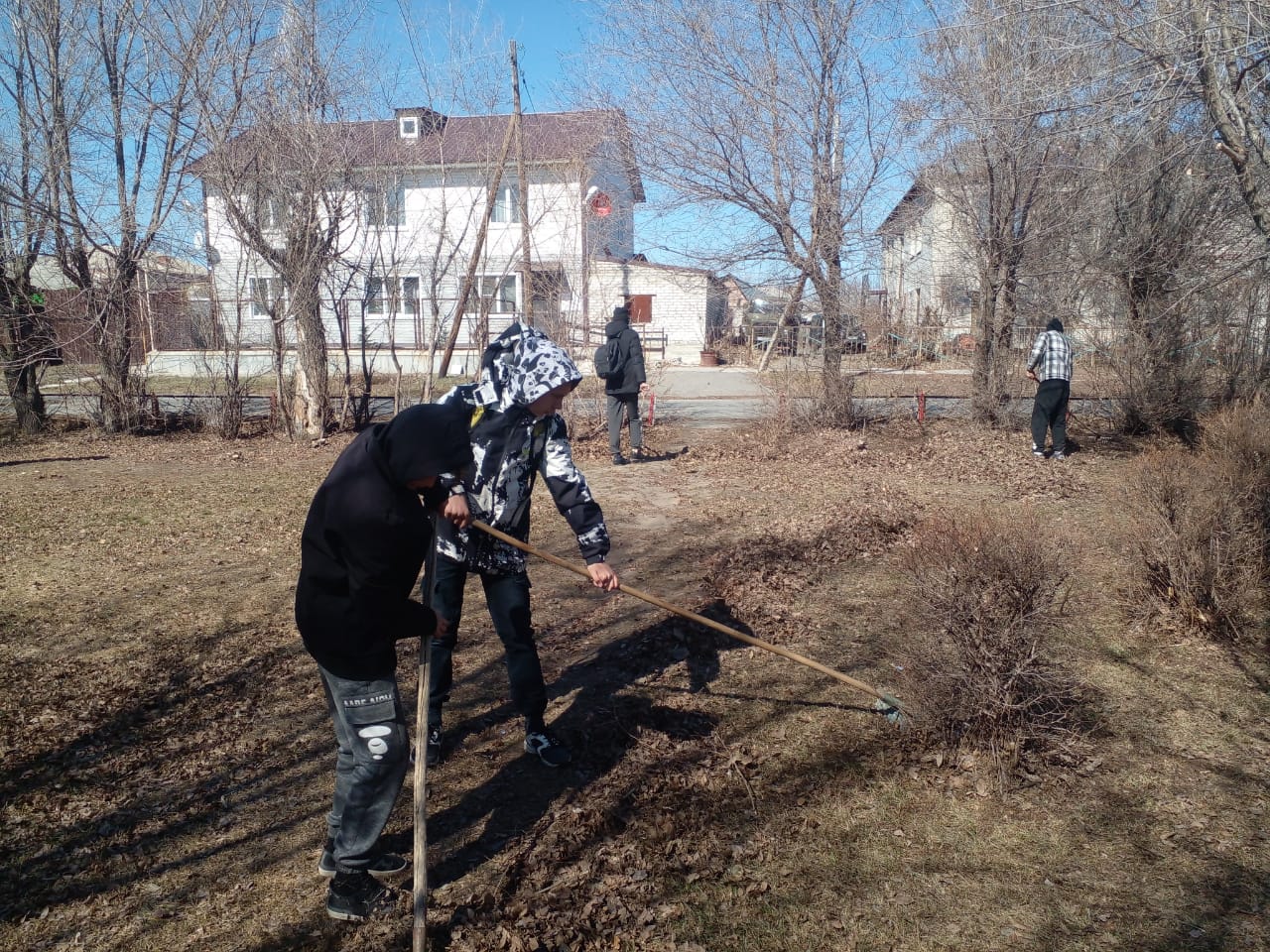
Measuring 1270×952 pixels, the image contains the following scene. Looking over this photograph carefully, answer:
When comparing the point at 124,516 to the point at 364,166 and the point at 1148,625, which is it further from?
the point at 1148,625

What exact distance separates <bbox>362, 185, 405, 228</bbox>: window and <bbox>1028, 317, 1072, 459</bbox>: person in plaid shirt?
9.04 m

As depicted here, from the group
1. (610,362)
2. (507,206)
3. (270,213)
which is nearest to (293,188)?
(270,213)

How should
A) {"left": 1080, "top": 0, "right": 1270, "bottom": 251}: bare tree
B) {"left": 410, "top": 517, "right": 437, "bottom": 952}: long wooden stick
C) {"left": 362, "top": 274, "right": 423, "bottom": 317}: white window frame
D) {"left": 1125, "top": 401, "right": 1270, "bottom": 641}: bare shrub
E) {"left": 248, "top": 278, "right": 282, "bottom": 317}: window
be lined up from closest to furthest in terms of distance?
{"left": 410, "top": 517, "right": 437, "bottom": 952}: long wooden stick < {"left": 1125, "top": 401, "right": 1270, "bottom": 641}: bare shrub < {"left": 1080, "top": 0, "right": 1270, "bottom": 251}: bare tree < {"left": 248, "top": 278, "right": 282, "bottom": 317}: window < {"left": 362, "top": 274, "right": 423, "bottom": 317}: white window frame

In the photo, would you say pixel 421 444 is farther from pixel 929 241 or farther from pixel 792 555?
pixel 929 241

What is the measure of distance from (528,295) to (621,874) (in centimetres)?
1142

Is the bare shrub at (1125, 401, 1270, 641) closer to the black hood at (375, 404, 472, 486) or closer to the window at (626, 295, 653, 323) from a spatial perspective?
the black hood at (375, 404, 472, 486)

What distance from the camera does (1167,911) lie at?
115 inches

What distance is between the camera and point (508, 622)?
3773 mm

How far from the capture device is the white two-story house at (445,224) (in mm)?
12656

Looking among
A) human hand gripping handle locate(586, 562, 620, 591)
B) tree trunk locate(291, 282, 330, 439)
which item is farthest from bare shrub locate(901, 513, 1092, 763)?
tree trunk locate(291, 282, 330, 439)

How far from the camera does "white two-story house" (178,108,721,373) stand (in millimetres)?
12656

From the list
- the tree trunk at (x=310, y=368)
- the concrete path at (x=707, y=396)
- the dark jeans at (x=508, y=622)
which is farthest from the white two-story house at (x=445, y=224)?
the dark jeans at (x=508, y=622)

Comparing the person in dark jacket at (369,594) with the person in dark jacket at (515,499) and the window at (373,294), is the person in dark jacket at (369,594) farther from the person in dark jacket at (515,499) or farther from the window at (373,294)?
the window at (373,294)

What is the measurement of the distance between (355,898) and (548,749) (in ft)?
3.55
